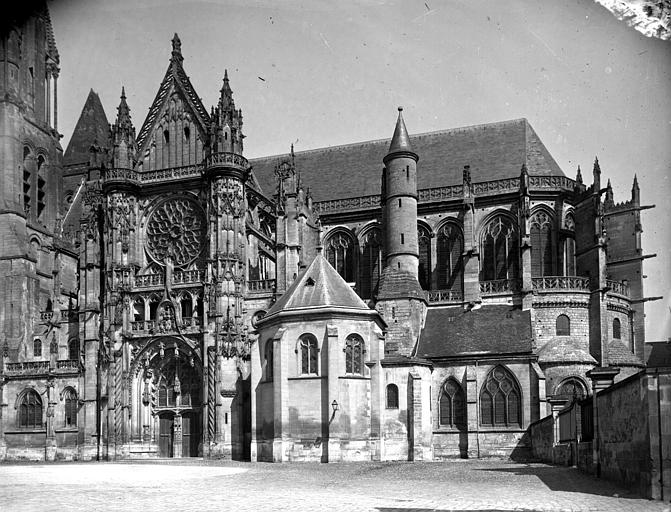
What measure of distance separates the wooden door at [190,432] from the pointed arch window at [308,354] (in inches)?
423

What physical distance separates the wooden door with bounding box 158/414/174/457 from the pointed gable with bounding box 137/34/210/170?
47.8 ft

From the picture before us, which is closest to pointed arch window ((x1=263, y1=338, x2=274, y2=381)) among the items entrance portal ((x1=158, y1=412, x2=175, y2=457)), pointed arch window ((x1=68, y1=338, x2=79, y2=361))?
entrance portal ((x1=158, y1=412, x2=175, y2=457))

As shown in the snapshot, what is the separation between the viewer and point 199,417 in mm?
46656

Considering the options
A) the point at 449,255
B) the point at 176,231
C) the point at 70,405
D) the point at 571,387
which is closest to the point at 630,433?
the point at 571,387

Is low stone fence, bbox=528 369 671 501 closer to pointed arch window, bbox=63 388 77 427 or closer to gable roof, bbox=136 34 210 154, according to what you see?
gable roof, bbox=136 34 210 154

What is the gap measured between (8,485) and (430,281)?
31.7 m

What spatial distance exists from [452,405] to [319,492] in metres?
24.5

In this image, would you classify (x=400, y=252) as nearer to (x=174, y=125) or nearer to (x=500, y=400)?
(x=500, y=400)

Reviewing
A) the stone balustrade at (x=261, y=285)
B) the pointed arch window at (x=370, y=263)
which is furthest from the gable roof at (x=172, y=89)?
the pointed arch window at (x=370, y=263)

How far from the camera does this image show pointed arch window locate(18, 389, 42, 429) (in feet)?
170

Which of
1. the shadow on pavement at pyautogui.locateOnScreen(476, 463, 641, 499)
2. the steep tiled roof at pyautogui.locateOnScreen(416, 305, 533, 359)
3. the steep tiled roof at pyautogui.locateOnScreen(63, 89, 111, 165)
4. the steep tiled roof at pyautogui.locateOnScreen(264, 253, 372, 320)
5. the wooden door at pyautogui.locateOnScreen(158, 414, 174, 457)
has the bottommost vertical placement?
the wooden door at pyautogui.locateOnScreen(158, 414, 174, 457)

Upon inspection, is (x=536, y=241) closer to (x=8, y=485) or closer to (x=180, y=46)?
(x=180, y=46)

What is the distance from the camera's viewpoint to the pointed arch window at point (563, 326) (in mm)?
45875

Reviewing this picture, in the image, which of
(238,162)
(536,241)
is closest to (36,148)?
(238,162)
